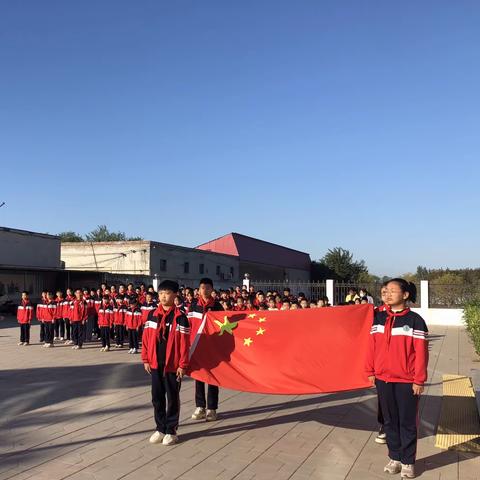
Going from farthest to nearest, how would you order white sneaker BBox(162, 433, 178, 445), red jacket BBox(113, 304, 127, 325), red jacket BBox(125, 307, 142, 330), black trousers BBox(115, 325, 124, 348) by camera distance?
black trousers BBox(115, 325, 124, 348), red jacket BBox(113, 304, 127, 325), red jacket BBox(125, 307, 142, 330), white sneaker BBox(162, 433, 178, 445)

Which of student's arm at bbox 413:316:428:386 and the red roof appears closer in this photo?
student's arm at bbox 413:316:428:386

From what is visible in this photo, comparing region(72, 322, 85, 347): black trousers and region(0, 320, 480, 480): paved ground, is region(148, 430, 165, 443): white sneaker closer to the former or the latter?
region(0, 320, 480, 480): paved ground

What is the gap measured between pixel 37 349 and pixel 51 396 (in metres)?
6.54

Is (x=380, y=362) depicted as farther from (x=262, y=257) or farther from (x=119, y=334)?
(x=262, y=257)

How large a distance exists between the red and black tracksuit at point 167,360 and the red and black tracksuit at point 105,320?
28.2 ft

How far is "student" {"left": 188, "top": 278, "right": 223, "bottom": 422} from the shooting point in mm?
6586

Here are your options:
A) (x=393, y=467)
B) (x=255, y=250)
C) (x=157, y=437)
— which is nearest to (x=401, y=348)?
(x=393, y=467)

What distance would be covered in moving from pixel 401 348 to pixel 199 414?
2.97 metres

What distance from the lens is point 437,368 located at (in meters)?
11.0

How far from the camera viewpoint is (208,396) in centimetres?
662

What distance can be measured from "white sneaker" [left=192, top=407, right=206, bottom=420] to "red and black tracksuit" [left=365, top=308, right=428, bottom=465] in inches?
101

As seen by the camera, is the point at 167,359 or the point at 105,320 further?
the point at 105,320

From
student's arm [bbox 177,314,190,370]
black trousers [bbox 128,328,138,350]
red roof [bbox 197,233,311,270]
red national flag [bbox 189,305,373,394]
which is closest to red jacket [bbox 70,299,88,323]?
black trousers [bbox 128,328,138,350]

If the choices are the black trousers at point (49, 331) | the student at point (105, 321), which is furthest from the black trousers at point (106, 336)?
the black trousers at point (49, 331)
